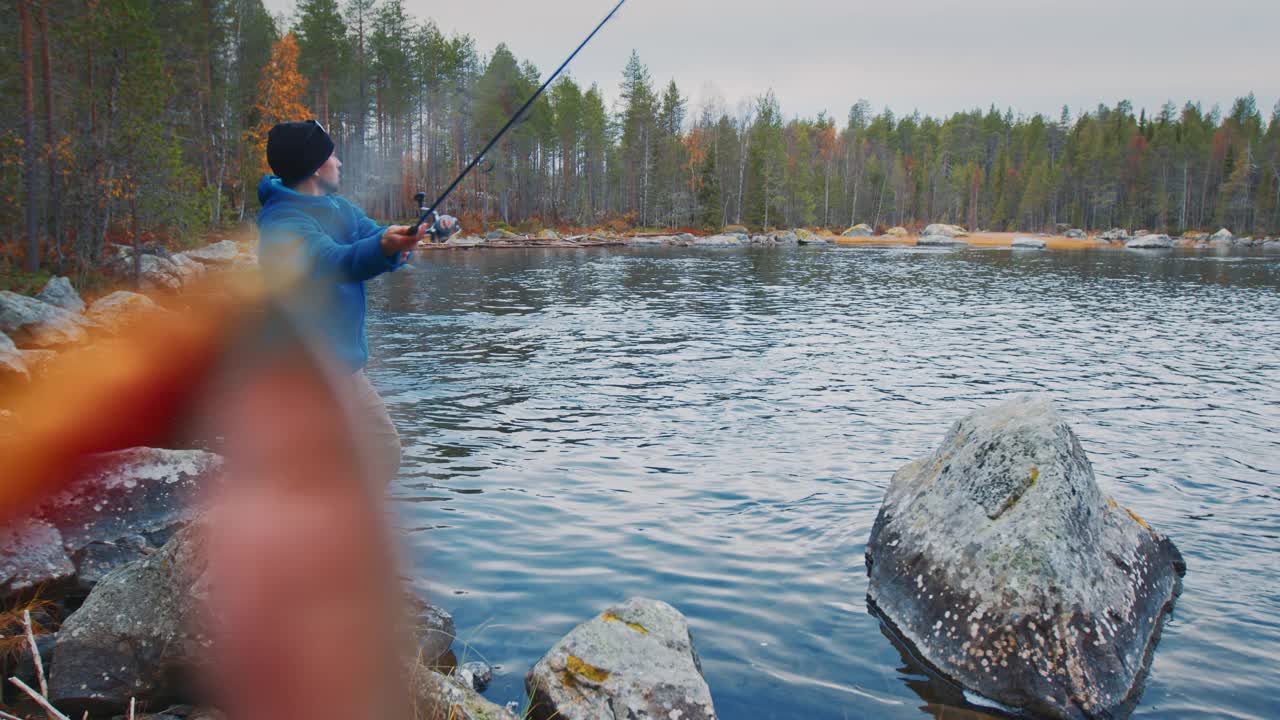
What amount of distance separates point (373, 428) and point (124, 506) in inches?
120

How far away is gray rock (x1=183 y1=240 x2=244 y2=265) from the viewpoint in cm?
3684

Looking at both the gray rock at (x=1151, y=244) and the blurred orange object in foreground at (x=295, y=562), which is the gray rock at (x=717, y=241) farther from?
the blurred orange object in foreground at (x=295, y=562)

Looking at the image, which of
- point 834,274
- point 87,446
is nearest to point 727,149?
point 834,274

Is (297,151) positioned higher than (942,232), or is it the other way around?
(942,232)

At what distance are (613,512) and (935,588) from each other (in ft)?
11.3

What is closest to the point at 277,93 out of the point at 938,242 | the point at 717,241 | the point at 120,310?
the point at 120,310

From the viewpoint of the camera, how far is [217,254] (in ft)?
125

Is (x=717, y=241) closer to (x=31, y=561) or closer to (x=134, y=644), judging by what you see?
(x=31, y=561)

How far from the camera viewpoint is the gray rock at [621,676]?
438 cm

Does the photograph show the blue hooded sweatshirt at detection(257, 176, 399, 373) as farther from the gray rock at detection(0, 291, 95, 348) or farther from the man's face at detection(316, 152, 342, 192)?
the gray rock at detection(0, 291, 95, 348)

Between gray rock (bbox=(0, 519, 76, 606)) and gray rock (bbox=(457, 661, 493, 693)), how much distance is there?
3.41 meters

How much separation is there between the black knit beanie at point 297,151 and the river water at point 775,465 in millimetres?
3242

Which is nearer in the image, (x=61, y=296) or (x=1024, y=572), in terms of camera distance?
(x=1024, y=572)

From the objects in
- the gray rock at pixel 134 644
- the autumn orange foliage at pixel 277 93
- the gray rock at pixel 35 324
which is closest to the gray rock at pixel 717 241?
the autumn orange foliage at pixel 277 93
